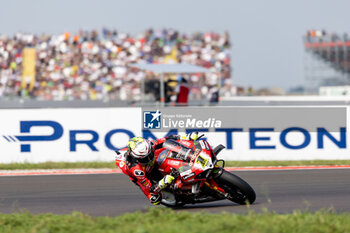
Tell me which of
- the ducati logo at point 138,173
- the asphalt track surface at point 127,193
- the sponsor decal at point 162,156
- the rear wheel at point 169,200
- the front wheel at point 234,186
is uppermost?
the sponsor decal at point 162,156

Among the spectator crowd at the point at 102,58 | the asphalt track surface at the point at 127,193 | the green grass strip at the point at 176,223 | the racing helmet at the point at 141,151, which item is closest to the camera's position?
the green grass strip at the point at 176,223

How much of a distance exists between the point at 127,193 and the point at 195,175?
9.29 ft

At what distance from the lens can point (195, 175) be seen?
28.6ft

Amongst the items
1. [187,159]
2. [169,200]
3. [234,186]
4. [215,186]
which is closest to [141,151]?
[187,159]

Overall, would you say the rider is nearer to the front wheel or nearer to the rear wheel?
the rear wheel

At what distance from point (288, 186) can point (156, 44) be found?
93.7 feet

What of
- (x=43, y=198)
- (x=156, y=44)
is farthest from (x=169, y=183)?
(x=156, y=44)

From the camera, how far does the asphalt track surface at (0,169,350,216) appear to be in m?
9.52

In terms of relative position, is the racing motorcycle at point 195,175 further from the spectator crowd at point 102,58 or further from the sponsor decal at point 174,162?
the spectator crowd at point 102,58

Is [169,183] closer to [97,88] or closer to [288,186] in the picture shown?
[288,186]

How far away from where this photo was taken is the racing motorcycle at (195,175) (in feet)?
28.6

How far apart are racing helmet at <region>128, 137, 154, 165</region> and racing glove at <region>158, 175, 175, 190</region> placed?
0.33 metres

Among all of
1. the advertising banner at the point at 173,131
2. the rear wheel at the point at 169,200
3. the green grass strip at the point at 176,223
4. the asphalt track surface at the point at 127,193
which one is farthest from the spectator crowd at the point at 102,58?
the green grass strip at the point at 176,223

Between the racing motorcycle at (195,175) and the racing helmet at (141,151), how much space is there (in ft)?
1.01
